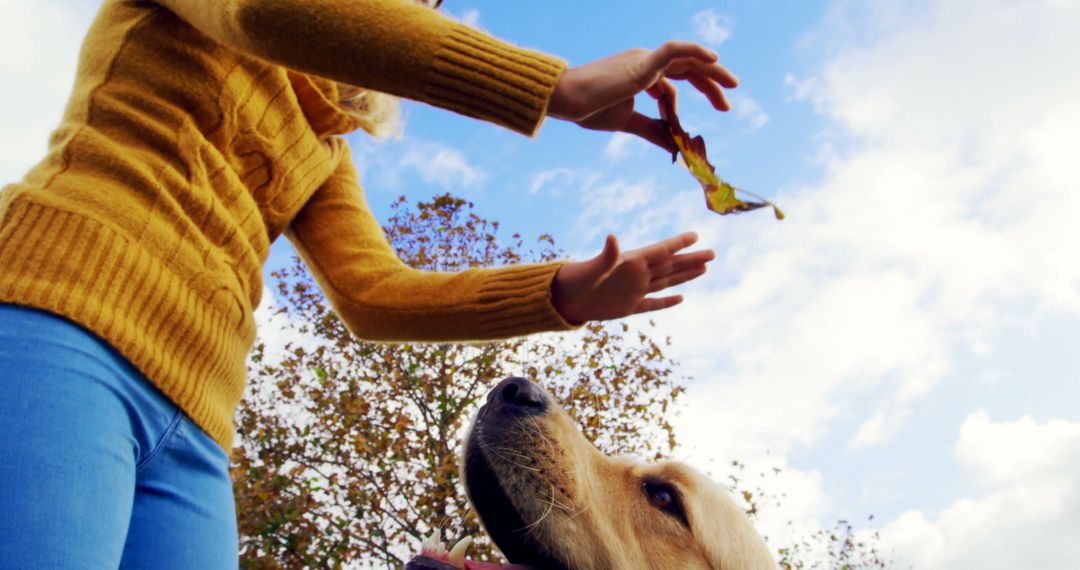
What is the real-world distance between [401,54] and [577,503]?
162cm

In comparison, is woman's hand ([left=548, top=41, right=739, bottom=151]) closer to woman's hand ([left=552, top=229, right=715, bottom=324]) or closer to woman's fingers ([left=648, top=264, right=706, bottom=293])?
woman's hand ([left=552, top=229, right=715, bottom=324])

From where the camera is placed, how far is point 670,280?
2.12 meters

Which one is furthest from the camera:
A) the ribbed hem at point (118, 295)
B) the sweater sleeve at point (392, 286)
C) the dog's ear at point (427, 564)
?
the dog's ear at point (427, 564)

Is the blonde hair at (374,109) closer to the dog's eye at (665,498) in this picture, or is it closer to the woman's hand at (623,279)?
the woman's hand at (623,279)

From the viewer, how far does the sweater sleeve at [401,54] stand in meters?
1.76

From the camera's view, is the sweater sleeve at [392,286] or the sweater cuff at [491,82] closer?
the sweater cuff at [491,82]

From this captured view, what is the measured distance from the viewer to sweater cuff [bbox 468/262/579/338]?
7.49 feet

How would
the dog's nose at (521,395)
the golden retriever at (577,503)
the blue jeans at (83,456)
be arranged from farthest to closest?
the dog's nose at (521,395) < the golden retriever at (577,503) < the blue jeans at (83,456)

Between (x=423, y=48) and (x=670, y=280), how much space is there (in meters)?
0.83

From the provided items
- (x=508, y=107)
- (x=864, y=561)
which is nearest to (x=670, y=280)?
(x=508, y=107)

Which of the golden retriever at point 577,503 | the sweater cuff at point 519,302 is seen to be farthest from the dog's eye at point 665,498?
the sweater cuff at point 519,302

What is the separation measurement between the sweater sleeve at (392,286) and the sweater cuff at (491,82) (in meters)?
0.60

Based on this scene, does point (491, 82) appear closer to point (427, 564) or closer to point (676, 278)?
point (676, 278)

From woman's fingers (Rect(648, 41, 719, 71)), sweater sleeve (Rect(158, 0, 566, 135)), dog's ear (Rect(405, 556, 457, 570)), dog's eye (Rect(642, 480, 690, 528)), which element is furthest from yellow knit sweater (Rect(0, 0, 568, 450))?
dog's eye (Rect(642, 480, 690, 528))
